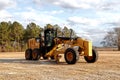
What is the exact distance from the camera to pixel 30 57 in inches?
1081

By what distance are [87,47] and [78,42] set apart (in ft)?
2.69

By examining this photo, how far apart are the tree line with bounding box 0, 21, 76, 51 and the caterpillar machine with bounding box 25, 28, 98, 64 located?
137 ft

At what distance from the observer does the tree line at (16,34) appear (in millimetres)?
70875

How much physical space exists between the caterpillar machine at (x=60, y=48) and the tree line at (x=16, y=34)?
4162 centimetres

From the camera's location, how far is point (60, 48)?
23797 mm

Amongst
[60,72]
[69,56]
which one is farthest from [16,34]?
[60,72]

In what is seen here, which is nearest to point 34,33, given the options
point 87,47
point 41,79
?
point 87,47

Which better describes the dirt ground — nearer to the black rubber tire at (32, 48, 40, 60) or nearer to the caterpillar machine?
the caterpillar machine

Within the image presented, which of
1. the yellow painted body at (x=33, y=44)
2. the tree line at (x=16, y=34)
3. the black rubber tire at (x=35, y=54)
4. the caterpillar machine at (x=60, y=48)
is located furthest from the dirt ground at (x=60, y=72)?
the tree line at (x=16, y=34)

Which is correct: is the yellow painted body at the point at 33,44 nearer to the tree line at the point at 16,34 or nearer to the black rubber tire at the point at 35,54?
the black rubber tire at the point at 35,54

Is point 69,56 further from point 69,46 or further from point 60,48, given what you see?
point 60,48

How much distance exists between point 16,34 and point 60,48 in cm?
5652

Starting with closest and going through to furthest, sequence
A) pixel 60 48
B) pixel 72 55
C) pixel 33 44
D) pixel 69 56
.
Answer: pixel 72 55 → pixel 69 56 → pixel 60 48 → pixel 33 44

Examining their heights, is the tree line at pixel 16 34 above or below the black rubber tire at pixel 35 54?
above
